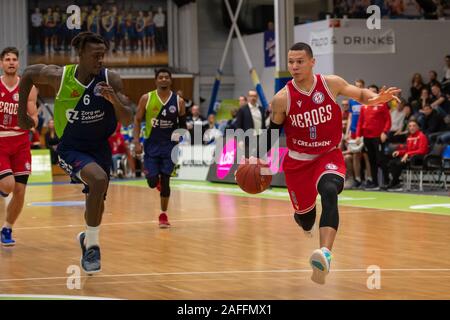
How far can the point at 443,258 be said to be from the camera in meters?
8.73

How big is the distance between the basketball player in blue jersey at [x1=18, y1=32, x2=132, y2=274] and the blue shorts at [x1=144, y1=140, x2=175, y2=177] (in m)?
3.87

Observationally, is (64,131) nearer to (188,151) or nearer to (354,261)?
(354,261)

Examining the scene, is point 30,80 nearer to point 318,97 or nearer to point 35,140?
point 318,97

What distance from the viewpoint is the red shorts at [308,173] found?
7.49 meters

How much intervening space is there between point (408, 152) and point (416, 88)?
199 inches

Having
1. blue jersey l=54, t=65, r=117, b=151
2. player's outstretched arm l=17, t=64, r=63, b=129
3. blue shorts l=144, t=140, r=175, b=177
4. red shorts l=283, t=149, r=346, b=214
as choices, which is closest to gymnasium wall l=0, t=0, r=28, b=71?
blue shorts l=144, t=140, r=175, b=177

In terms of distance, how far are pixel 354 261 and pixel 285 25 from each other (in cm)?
1117

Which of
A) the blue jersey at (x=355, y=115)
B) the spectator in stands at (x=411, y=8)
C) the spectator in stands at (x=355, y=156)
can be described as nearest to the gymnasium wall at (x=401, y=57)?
the spectator in stands at (x=411, y=8)

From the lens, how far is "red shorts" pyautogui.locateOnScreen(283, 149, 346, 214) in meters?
7.49

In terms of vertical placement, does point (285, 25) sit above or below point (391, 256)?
above

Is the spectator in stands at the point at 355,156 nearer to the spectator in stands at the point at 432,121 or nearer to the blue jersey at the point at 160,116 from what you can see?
Answer: the spectator in stands at the point at 432,121

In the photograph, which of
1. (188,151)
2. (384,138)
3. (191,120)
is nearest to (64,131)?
(384,138)

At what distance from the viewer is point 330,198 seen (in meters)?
7.16
